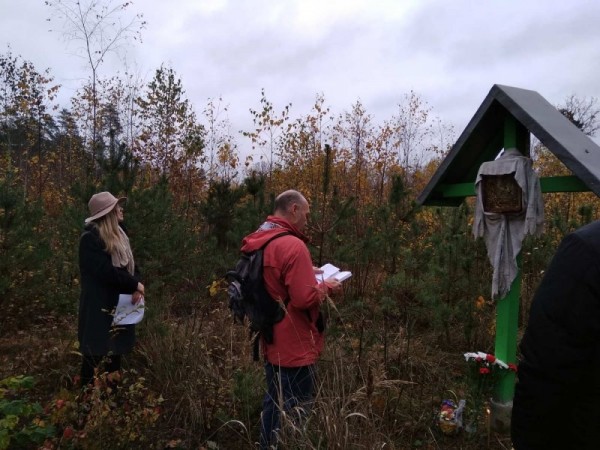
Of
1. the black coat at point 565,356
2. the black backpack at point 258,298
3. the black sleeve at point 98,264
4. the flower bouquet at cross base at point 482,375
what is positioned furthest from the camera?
the flower bouquet at cross base at point 482,375

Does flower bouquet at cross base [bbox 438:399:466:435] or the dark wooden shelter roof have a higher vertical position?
the dark wooden shelter roof

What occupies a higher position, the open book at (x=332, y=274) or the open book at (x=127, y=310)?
the open book at (x=332, y=274)

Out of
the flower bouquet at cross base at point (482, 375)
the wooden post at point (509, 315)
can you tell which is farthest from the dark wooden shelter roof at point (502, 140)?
the flower bouquet at cross base at point (482, 375)

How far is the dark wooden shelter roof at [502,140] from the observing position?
2.99 m

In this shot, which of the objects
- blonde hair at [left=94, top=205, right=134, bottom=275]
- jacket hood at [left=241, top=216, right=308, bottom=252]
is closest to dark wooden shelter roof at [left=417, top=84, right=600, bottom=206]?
jacket hood at [left=241, top=216, right=308, bottom=252]

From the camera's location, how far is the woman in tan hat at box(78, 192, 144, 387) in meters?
3.48

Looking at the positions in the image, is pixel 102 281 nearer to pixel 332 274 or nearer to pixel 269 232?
pixel 269 232

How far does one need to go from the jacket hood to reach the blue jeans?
0.78 meters

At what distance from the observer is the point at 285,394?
119 inches

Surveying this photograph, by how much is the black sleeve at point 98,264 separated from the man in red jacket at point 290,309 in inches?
44.5

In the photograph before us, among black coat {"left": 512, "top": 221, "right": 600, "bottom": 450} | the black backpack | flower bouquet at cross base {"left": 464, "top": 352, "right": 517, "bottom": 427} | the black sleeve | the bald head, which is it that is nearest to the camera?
black coat {"left": 512, "top": 221, "right": 600, "bottom": 450}

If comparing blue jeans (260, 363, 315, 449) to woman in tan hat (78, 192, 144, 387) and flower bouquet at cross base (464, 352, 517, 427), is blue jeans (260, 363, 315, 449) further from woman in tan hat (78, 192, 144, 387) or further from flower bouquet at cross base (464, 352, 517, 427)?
flower bouquet at cross base (464, 352, 517, 427)

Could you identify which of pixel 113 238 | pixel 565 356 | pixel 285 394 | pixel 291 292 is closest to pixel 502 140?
pixel 291 292

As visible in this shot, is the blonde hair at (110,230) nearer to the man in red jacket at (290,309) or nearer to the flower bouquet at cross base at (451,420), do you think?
the man in red jacket at (290,309)
